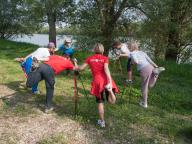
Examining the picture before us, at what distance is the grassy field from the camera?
8.69 meters

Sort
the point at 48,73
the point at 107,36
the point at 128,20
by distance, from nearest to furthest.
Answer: the point at 48,73 < the point at 107,36 < the point at 128,20

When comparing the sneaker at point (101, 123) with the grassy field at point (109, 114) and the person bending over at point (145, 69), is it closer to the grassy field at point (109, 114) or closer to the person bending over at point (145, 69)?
the grassy field at point (109, 114)

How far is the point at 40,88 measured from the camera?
41.9ft

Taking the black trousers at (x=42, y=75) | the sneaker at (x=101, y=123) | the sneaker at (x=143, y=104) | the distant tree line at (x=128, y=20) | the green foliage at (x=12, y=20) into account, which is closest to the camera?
the sneaker at (x=101, y=123)

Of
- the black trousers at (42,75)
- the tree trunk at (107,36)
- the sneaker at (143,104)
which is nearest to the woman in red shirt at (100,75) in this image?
the black trousers at (42,75)

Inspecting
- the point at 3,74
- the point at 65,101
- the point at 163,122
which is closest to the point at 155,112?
the point at 163,122

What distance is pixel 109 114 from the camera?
33.9 ft

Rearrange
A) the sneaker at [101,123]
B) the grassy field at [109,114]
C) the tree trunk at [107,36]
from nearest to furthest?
the grassy field at [109,114], the sneaker at [101,123], the tree trunk at [107,36]

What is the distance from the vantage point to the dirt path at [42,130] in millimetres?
8352

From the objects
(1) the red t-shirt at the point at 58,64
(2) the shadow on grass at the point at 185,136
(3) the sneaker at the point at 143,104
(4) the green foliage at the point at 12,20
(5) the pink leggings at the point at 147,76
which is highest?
(4) the green foliage at the point at 12,20

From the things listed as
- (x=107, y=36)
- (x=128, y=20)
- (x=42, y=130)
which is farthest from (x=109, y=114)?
(x=128, y=20)

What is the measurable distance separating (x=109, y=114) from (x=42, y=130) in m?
2.23

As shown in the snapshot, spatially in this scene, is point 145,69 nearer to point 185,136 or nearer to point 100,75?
point 100,75

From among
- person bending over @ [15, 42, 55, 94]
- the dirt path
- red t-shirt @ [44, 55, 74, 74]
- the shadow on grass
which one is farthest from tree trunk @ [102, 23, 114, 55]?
the shadow on grass
